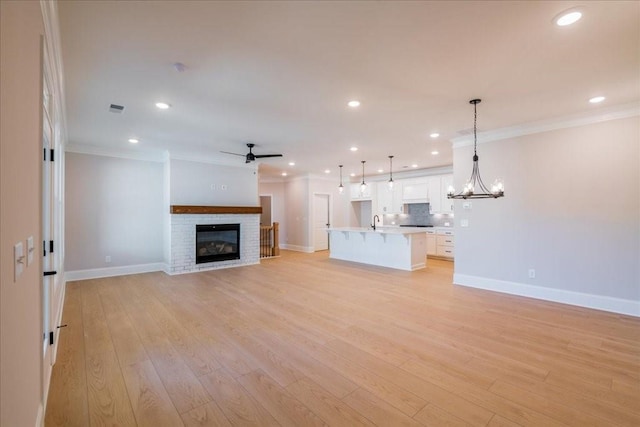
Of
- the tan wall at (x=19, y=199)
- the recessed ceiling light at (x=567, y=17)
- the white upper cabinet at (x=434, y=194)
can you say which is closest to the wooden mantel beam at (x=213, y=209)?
the tan wall at (x=19, y=199)

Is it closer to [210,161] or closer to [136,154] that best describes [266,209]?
[210,161]

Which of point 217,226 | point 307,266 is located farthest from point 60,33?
point 307,266

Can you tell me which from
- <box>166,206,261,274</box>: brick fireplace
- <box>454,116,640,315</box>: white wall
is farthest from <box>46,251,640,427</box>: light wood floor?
<box>166,206,261,274</box>: brick fireplace

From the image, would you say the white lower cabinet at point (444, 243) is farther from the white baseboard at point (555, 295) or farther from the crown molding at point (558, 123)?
the crown molding at point (558, 123)

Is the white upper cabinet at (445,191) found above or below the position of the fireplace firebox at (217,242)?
above

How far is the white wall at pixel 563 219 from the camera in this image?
149 inches

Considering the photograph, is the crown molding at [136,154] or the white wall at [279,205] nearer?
the crown molding at [136,154]

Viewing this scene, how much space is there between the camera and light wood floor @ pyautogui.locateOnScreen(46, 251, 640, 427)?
195 centimetres

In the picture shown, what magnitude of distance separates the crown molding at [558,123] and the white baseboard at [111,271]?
6.86 m

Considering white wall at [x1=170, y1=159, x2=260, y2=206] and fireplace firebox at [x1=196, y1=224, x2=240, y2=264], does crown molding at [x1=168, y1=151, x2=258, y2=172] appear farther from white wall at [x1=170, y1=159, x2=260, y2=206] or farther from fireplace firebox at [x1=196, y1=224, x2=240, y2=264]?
fireplace firebox at [x1=196, y1=224, x2=240, y2=264]

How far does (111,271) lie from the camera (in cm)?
597

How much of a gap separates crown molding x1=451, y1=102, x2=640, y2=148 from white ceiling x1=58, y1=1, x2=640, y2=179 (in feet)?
0.56

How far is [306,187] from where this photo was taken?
9.61m

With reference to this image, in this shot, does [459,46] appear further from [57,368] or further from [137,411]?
[57,368]
